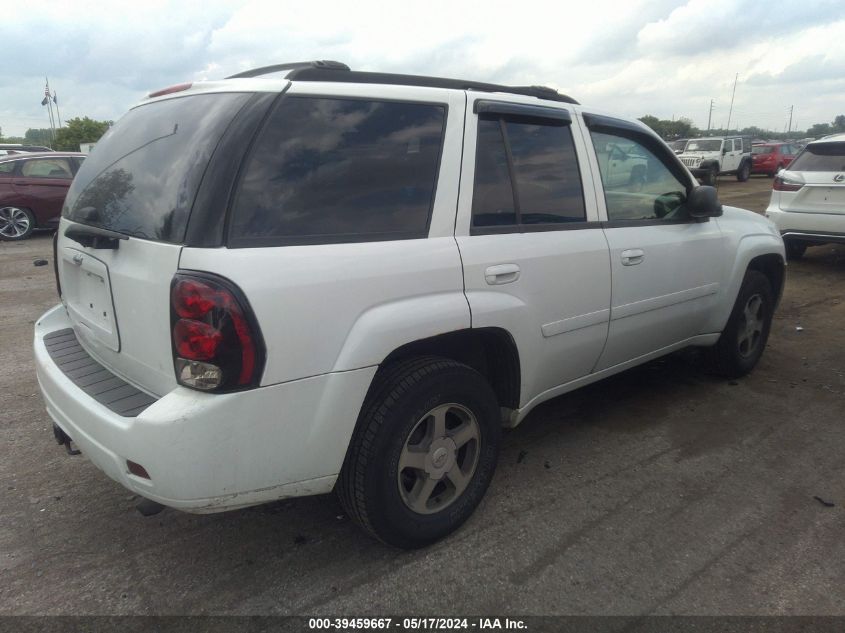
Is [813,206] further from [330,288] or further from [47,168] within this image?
[47,168]

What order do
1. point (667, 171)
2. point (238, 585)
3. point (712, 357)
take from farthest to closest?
point (712, 357) < point (667, 171) < point (238, 585)

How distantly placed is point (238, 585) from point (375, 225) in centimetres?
147

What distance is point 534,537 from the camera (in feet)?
8.80

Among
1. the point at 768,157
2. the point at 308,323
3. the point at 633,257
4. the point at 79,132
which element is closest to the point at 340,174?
the point at 308,323

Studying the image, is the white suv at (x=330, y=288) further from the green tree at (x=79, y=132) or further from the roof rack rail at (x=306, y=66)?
the green tree at (x=79, y=132)

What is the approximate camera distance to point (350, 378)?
2.19m

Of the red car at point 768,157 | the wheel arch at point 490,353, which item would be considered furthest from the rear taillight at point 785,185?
the red car at point 768,157

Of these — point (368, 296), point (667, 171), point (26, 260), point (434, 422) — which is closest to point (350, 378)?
point (368, 296)

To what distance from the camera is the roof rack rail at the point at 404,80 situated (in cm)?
235

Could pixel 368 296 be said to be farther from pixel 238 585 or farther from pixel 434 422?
pixel 238 585

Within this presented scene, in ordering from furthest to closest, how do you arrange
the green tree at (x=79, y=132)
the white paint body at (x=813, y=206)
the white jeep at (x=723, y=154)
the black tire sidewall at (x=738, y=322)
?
the green tree at (x=79, y=132) < the white jeep at (x=723, y=154) < the white paint body at (x=813, y=206) < the black tire sidewall at (x=738, y=322)

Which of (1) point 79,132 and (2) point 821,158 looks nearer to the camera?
(2) point 821,158

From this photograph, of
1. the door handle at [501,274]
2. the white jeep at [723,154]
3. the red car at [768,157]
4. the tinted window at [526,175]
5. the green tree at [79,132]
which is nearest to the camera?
the door handle at [501,274]

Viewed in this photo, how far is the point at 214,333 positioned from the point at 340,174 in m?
0.75
